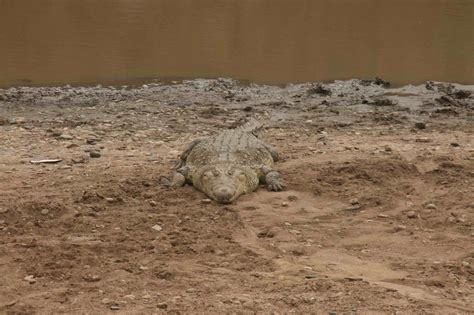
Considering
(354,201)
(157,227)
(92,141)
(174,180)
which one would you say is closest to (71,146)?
(92,141)

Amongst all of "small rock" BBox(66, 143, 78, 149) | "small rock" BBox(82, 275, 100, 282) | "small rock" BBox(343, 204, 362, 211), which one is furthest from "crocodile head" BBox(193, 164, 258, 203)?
"small rock" BBox(82, 275, 100, 282)

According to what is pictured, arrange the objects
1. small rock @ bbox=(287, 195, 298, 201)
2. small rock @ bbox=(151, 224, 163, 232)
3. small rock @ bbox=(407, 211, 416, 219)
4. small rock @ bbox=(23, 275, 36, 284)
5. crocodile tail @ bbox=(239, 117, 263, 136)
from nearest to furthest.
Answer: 1. small rock @ bbox=(23, 275, 36, 284)
2. small rock @ bbox=(151, 224, 163, 232)
3. small rock @ bbox=(407, 211, 416, 219)
4. small rock @ bbox=(287, 195, 298, 201)
5. crocodile tail @ bbox=(239, 117, 263, 136)

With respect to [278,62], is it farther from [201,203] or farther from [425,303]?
[425,303]

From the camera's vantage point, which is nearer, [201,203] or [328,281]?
[328,281]

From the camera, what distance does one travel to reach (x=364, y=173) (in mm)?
7227

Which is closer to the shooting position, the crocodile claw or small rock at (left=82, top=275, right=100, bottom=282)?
small rock at (left=82, top=275, right=100, bottom=282)

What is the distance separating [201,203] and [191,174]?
2.37ft

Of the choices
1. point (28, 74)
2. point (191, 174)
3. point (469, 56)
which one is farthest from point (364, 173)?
point (469, 56)

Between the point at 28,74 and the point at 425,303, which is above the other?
the point at 425,303

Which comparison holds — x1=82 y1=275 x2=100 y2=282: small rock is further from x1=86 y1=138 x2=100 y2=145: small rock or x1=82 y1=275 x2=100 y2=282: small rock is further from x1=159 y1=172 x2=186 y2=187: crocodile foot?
x1=86 y1=138 x2=100 y2=145: small rock

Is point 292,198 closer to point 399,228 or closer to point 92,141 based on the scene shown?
point 399,228

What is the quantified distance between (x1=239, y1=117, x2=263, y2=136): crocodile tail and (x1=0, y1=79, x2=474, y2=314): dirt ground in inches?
7.2

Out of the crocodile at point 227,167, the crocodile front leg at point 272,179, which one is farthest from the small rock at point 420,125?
the crocodile front leg at point 272,179

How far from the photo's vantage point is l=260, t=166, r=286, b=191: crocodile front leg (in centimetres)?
712
